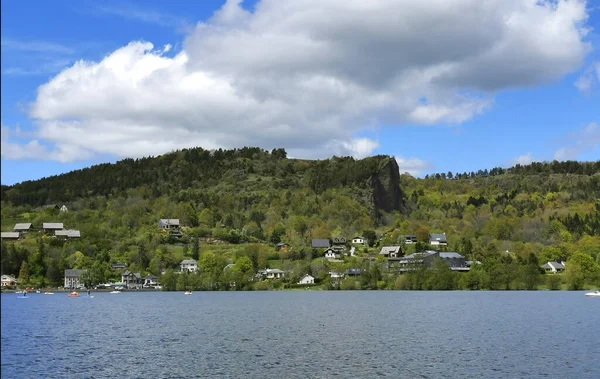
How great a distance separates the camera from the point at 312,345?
194 ft

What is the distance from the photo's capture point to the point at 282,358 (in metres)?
51.3

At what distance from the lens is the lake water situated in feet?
150

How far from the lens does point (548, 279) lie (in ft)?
595

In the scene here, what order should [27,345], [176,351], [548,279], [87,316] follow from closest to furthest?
[176,351]
[27,345]
[87,316]
[548,279]

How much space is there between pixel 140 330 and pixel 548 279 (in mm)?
140921

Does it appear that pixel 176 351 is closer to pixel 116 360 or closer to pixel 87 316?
pixel 116 360

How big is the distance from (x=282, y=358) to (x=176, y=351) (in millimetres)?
11409

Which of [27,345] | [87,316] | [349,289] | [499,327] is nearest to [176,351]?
[27,345]

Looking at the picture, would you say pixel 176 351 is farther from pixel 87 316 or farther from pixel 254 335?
pixel 87 316

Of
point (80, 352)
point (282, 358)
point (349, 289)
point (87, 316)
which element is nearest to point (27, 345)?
point (80, 352)

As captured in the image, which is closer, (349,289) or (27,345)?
(27,345)

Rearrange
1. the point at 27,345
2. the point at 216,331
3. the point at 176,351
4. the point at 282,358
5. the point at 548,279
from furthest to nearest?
the point at 548,279
the point at 216,331
the point at 27,345
the point at 176,351
the point at 282,358

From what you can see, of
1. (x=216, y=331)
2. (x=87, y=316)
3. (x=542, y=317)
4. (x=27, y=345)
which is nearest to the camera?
(x=27, y=345)

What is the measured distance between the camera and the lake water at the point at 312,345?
4562cm
